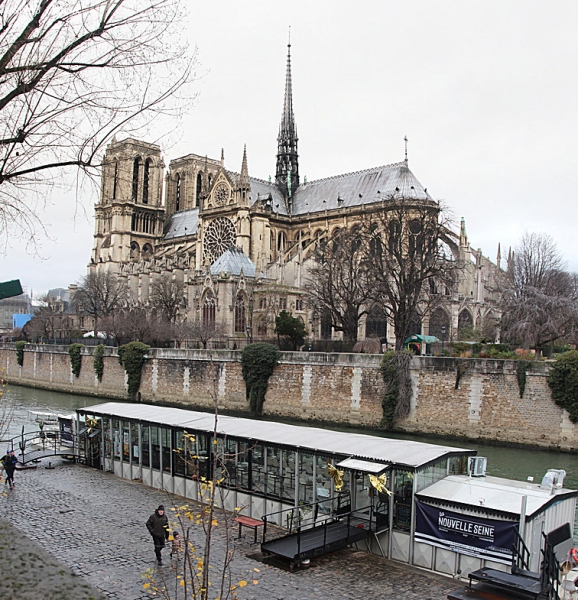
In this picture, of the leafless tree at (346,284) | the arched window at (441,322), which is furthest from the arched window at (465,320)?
A: the leafless tree at (346,284)

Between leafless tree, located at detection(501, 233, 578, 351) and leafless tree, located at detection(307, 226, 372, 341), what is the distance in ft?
30.2

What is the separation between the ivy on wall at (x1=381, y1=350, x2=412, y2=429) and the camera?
33.9 m

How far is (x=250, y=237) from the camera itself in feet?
250

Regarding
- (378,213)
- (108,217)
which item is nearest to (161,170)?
(108,217)

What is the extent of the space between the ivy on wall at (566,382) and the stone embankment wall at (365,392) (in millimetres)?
384

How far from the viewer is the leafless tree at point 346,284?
45.4 m

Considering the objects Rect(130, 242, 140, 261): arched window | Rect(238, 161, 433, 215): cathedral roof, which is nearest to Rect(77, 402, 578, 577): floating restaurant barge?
Rect(238, 161, 433, 215): cathedral roof

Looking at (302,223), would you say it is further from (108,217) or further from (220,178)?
(108,217)

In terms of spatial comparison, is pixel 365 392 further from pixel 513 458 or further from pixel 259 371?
pixel 513 458

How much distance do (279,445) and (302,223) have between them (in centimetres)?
6554

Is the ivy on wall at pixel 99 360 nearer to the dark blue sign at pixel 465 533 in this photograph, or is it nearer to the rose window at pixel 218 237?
the rose window at pixel 218 237

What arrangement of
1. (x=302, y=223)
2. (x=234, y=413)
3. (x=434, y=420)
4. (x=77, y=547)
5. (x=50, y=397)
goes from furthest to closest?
(x=302, y=223), (x=50, y=397), (x=234, y=413), (x=434, y=420), (x=77, y=547)

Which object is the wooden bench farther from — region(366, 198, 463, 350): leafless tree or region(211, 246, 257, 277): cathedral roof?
region(211, 246, 257, 277): cathedral roof

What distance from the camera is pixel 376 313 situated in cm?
5500
